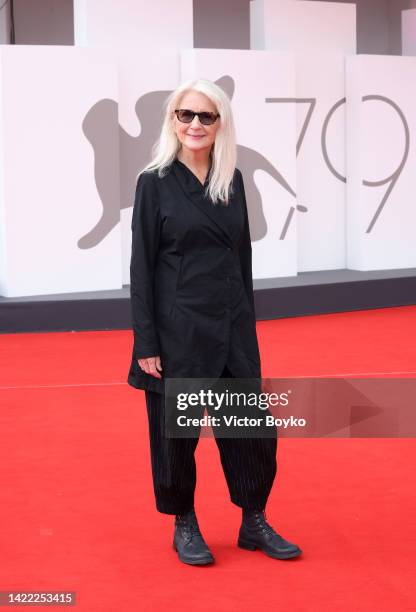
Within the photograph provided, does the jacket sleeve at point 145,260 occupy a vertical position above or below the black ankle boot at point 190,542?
above

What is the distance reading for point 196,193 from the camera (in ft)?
10.4

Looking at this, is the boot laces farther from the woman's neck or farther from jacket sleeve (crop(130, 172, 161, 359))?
the woman's neck

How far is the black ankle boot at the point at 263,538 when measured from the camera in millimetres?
3346

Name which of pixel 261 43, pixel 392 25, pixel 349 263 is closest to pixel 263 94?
pixel 261 43

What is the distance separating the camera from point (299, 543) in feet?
11.6

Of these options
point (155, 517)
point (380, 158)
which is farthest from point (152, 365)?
point (380, 158)

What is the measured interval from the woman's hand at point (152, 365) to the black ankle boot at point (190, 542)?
1.65ft

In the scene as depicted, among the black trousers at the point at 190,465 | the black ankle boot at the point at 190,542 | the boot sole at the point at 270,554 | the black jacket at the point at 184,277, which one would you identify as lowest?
the boot sole at the point at 270,554

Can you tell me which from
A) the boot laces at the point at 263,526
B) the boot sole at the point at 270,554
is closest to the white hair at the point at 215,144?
the boot laces at the point at 263,526

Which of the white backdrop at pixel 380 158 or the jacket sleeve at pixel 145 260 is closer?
the jacket sleeve at pixel 145 260

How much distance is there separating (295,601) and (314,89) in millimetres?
7217

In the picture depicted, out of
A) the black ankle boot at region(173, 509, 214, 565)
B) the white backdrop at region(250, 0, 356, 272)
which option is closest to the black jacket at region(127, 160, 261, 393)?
the black ankle boot at region(173, 509, 214, 565)

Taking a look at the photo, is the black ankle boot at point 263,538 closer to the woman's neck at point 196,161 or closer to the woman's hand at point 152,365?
the woman's hand at point 152,365

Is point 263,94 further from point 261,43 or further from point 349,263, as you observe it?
point 349,263
